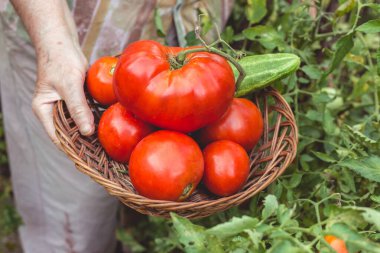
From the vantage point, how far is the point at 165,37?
1.44m

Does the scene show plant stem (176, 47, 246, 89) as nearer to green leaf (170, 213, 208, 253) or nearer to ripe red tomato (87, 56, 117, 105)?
ripe red tomato (87, 56, 117, 105)

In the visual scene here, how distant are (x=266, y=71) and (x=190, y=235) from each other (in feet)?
1.74

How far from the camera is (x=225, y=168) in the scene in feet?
3.10

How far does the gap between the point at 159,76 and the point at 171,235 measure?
0.71 meters

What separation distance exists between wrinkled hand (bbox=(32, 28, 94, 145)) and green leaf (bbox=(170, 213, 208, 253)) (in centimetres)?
43

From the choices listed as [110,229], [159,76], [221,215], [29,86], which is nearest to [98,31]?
[29,86]

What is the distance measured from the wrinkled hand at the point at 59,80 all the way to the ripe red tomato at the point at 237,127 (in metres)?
0.26

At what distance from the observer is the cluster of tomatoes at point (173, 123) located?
91cm

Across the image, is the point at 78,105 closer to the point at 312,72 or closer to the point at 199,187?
the point at 199,187

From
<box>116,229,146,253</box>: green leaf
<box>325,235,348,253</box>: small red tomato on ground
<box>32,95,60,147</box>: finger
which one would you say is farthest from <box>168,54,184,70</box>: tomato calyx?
<box>116,229,146,253</box>: green leaf

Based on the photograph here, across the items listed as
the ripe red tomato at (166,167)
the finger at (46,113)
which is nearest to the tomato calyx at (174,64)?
the ripe red tomato at (166,167)

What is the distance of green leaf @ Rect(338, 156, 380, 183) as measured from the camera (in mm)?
913

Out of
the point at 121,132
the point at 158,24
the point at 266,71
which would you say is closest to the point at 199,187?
the point at 121,132

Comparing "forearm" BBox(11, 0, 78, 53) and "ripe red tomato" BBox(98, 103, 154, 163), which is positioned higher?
"forearm" BBox(11, 0, 78, 53)
